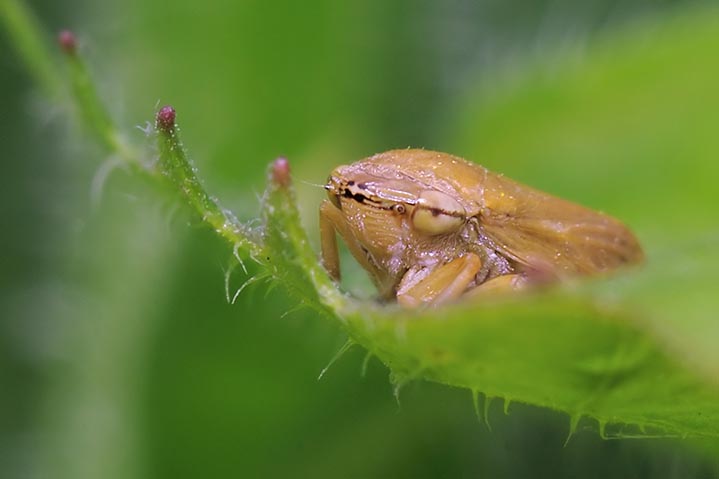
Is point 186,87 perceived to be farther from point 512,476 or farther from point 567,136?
point 512,476

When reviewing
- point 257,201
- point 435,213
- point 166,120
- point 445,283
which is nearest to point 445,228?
point 435,213

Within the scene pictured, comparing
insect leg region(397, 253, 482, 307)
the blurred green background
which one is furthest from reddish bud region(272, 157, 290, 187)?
the blurred green background

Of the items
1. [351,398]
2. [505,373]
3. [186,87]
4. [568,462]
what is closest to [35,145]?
[186,87]

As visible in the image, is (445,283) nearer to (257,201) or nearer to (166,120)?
(257,201)

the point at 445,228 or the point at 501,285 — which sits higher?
the point at 445,228

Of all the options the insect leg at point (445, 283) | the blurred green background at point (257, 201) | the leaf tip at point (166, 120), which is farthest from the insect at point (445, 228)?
the leaf tip at point (166, 120)

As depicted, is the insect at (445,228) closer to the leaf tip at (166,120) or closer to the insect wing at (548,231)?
the insect wing at (548,231)

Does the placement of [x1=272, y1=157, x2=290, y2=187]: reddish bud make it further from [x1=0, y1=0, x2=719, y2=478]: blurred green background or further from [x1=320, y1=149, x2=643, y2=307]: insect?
[x1=0, y1=0, x2=719, y2=478]: blurred green background

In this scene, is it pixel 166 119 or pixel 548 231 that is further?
pixel 548 231

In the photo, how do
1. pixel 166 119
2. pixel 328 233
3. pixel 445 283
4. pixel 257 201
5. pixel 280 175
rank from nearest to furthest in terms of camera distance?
pixel 280 175
pixel 166 119
pixel 445 283
pixel 328 233
pixel 257 201
